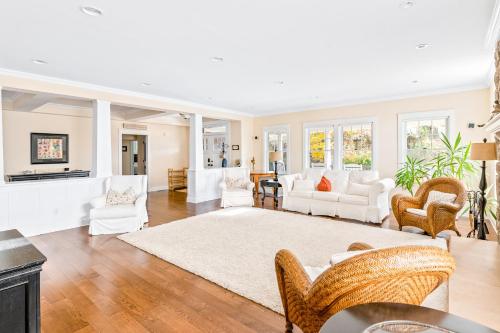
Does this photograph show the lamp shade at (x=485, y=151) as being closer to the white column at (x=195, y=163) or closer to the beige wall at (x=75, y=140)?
the white column at (x=195, y=163)

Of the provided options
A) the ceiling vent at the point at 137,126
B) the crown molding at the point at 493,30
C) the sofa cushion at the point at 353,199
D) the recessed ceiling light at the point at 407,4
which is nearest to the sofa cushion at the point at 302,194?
the sofa cushion at the point at 353,199

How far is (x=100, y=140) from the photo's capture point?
511 cm

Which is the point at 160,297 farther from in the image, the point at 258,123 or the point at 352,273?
the point at 258,123

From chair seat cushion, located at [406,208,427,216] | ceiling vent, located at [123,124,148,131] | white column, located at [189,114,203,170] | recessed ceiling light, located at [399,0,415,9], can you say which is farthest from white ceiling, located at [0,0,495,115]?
ceiling vent, located at [123,124,148,131]

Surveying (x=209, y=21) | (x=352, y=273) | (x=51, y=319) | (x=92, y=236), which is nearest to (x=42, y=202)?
(x=92, y=236)

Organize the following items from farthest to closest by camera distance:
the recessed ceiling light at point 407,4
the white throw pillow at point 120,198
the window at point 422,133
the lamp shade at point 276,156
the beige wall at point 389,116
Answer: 1. the lamp shade at point 276,156
2. the window at point 422,133
3. the beige wall at point 389,116
4. the white throw pillow at point 120,198
5. the recessed ceiling light at point 407,4

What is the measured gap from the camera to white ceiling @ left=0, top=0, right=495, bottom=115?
8.05 ft

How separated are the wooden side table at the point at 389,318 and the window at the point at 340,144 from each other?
6.02 metres

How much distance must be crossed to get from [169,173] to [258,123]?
3528mm

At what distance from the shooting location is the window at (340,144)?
21.6 ft

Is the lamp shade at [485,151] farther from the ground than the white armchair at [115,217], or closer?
farther from the ground

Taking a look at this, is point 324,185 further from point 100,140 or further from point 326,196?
point 100,140

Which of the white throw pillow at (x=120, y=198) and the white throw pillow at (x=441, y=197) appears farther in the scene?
the white throw pillow at (x=120, y=198)

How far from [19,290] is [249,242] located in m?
2.95
